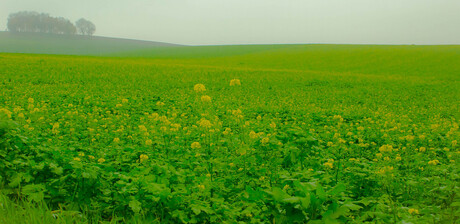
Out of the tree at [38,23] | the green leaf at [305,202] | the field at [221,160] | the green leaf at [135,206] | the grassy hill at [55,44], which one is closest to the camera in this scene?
the green leaf at [305,202]

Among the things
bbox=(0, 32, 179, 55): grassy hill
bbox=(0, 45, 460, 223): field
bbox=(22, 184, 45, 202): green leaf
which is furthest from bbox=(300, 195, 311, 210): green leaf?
bbox=(0, 32, 179, 55): grassy hill

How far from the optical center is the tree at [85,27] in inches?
3794

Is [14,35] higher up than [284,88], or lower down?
higher up

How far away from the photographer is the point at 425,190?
3715 mm

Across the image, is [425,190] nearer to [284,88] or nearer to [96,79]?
[284,88]

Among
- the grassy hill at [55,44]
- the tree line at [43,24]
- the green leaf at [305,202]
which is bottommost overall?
the green leaf at [305,202]

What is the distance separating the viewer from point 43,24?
311 ft

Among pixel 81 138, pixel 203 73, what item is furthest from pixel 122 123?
pixel 203 73

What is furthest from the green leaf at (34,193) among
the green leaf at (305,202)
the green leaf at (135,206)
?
the green leaf at (305,202)

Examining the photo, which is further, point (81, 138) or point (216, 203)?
point (81, 138)

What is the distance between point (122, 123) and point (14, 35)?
324 ft

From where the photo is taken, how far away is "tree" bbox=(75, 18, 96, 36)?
316ft

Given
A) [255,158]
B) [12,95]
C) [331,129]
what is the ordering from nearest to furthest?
[255,158] < [331,129] < [12,95]

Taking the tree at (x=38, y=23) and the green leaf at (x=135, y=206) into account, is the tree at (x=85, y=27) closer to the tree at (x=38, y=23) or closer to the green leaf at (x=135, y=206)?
the tree at (x=38, y=23)
